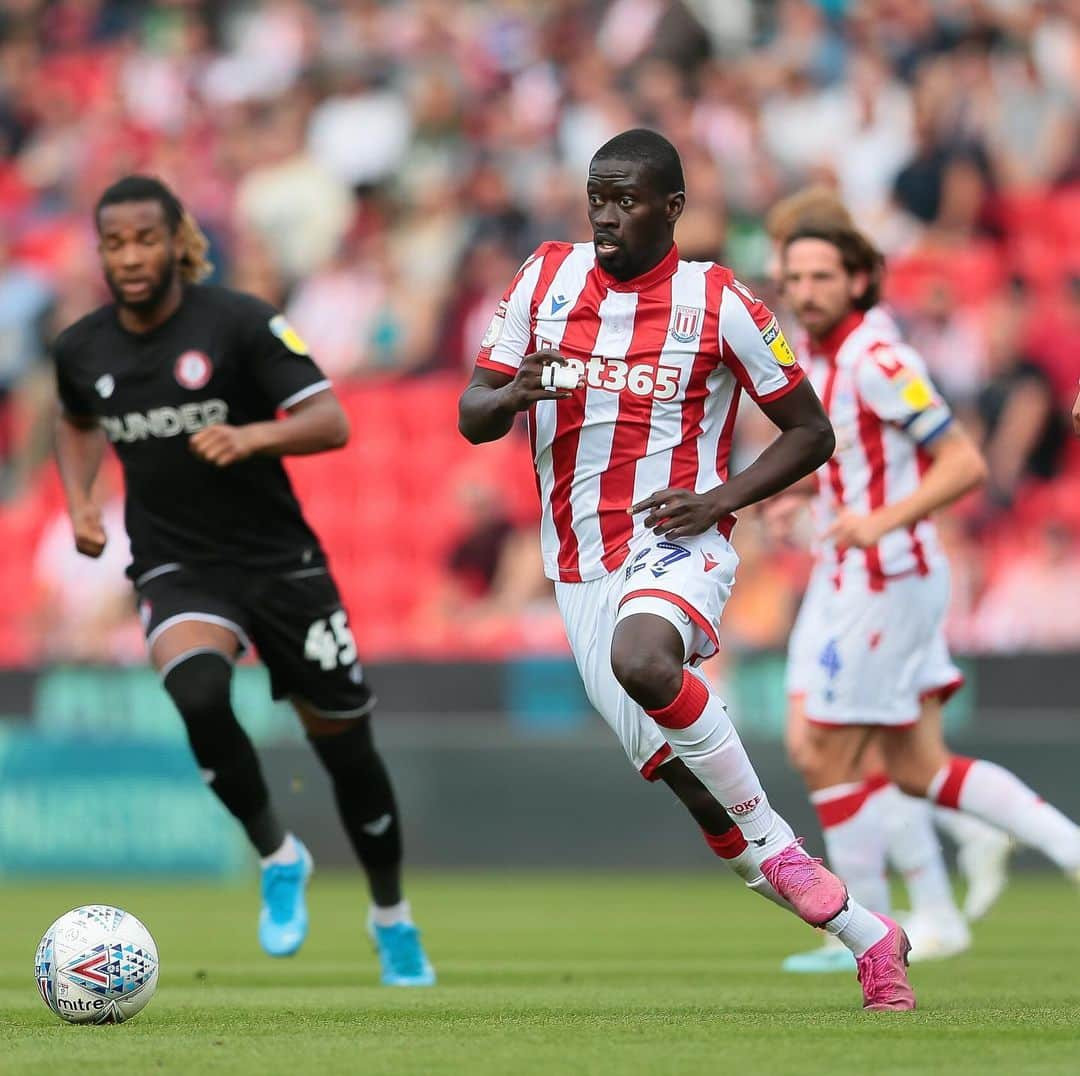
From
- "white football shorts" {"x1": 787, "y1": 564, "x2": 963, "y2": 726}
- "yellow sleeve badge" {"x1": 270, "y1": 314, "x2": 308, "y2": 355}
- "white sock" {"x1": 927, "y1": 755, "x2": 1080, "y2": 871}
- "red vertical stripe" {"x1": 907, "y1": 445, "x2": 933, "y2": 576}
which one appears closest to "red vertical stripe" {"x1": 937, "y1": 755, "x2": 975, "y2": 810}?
"white sock" {"x1": 927, "y1": 755, "x2": 1080, "y2": 871}

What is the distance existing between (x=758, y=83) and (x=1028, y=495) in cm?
462

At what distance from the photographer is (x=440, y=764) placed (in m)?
14.2

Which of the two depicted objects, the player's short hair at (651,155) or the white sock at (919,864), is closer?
the player's short hair at (651,155)

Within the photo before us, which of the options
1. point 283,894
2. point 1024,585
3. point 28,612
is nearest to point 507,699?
point 1024,585

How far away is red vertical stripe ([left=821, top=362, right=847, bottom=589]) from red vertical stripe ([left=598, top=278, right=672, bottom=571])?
208 centimetres

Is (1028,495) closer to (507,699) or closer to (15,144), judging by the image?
(507,699)

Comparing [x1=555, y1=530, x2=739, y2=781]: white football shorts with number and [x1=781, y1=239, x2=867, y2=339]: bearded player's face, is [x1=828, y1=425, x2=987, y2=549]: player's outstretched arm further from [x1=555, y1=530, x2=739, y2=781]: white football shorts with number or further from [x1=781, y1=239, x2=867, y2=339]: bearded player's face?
[x1=555, y1=530, x2=739, y2=781]: white football shorts with number

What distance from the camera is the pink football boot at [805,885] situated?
5.82 meters

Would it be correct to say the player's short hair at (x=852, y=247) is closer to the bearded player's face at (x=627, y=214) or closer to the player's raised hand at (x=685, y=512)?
the bearded player's face at (x=627, y=214)

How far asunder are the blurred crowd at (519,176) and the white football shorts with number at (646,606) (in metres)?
5.36

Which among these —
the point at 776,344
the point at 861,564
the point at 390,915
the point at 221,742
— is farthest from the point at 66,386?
the point at 861,564

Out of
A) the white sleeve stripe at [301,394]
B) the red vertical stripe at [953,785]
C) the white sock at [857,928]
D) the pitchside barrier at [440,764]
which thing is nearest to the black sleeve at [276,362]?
the white sleeve stripe at [301,394]

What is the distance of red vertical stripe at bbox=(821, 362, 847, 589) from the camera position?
8305mm

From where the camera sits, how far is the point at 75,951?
19.4 ft
